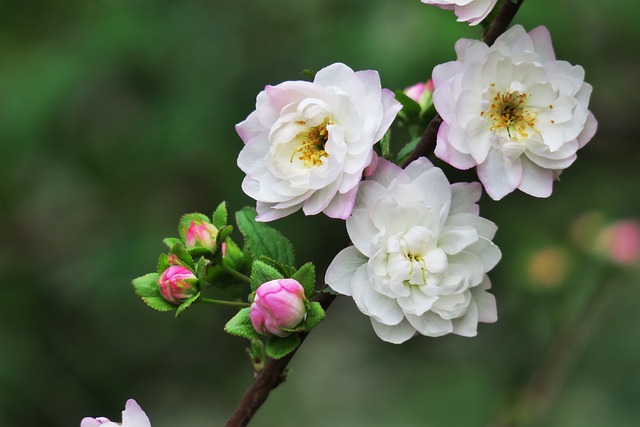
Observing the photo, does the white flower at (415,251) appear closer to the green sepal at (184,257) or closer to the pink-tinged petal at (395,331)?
the pink-tinged petal at (395,331)

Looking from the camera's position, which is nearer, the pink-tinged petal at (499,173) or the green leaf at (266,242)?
the pink-tinged petal at (499,173)

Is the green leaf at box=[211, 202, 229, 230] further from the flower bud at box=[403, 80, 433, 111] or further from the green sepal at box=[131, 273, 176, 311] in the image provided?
the flower bud at box=[403, 80, 433, 111]

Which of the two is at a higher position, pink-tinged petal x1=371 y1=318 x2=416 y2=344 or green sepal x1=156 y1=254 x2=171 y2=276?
green sepal x1=156 y1=254 x2=171 y2=276

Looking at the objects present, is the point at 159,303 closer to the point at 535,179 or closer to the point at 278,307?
the point at 278,307

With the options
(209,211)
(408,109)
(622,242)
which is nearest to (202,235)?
(408,109)

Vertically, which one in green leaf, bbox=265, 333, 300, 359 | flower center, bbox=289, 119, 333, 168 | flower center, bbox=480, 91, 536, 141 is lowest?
green leaf, bbox=265, 333, 300, 359

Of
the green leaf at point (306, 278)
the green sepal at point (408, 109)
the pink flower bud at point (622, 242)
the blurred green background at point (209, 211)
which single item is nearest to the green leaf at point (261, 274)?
the green leaf at point (306, 278)

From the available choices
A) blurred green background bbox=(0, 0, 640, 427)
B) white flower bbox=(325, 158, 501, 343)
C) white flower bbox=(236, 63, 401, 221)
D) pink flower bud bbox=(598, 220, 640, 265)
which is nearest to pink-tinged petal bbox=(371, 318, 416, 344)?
white flower bbox=(325, 158, 501, 343)
